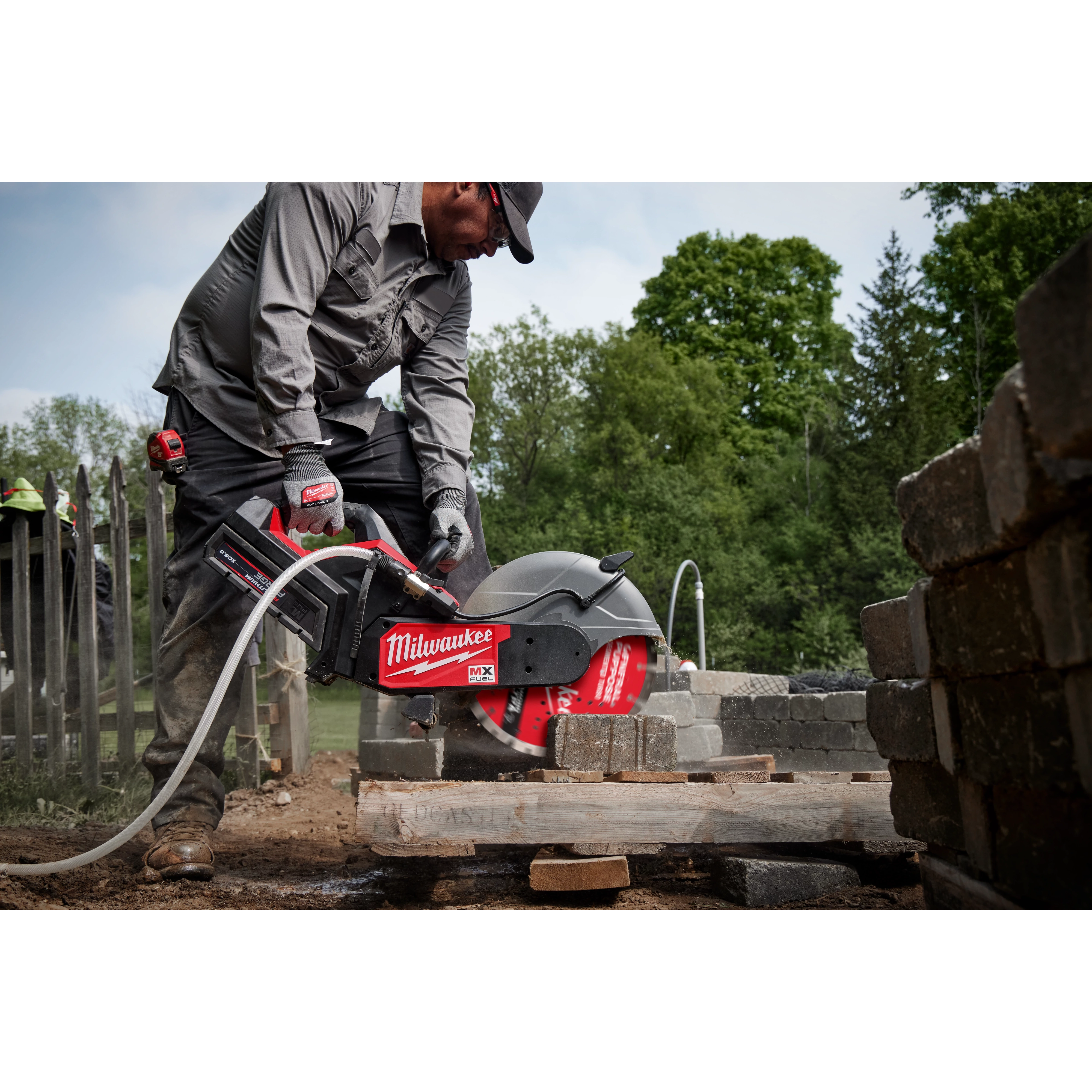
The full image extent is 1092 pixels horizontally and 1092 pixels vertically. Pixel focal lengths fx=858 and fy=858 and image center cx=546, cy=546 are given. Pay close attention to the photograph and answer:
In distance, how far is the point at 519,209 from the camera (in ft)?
9.82

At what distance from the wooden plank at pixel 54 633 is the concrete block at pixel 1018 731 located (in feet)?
16.1

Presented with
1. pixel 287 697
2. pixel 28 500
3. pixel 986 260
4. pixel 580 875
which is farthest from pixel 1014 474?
pixel 986 260

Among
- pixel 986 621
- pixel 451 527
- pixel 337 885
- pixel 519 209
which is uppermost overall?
pixel 519 209

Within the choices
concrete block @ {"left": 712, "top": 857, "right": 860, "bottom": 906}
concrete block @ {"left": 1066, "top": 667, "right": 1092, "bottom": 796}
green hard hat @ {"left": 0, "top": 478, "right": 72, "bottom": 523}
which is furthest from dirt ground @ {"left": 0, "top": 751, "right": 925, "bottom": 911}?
green hard hat @ {"left": 0, "top": 478, "right": 72, "bottom": 523}

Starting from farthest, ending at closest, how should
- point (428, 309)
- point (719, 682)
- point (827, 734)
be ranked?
point (719, 682), point (827, 734), point (428, 309)

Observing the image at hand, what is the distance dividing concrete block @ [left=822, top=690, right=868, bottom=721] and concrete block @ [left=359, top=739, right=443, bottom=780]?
2972 mm

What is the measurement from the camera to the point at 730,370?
22.7 metres

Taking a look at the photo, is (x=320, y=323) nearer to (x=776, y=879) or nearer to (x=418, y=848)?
(x=418, y=848)

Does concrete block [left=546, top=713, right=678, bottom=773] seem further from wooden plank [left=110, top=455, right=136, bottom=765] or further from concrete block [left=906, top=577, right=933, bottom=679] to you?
wooden plank [left=110, top=455, right=136, bottom=765]

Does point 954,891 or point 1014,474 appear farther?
point 954,891

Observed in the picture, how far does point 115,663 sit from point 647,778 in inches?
146

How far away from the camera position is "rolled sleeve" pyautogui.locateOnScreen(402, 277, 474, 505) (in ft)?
10.2

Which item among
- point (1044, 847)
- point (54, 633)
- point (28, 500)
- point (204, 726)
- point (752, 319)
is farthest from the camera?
point (752, 319)
